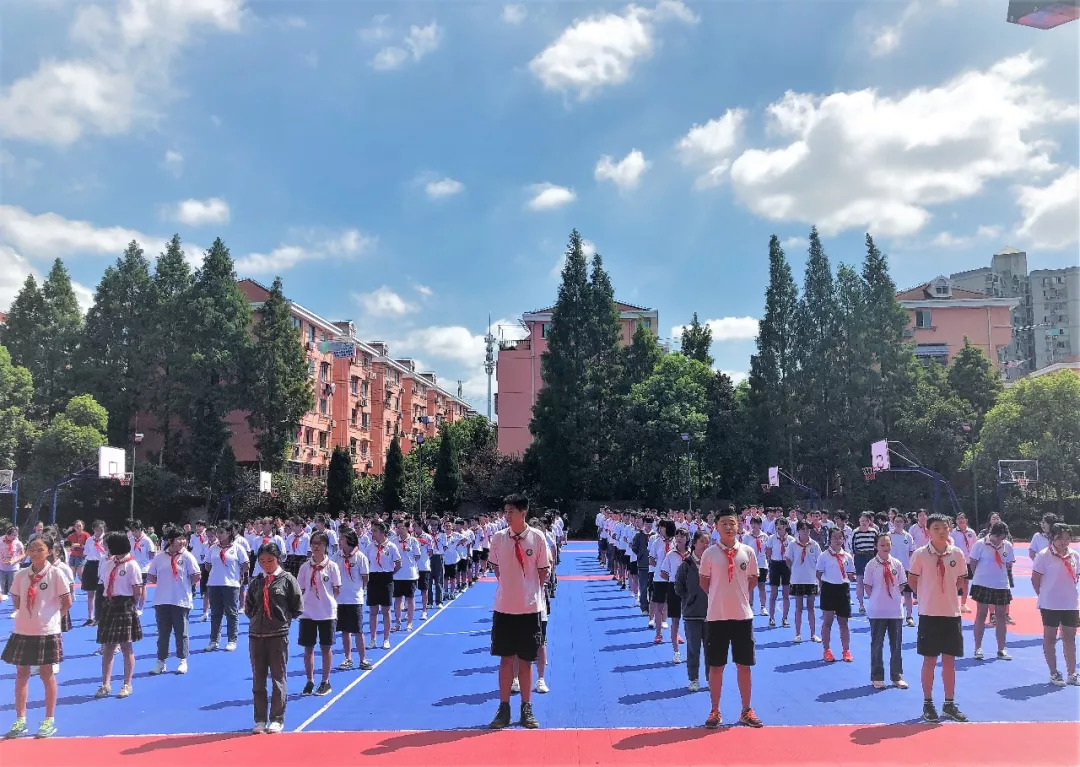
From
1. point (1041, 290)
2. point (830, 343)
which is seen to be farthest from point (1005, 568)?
point (1041, 290)

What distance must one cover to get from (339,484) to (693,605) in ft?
133

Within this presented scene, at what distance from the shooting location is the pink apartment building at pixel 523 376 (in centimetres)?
6394

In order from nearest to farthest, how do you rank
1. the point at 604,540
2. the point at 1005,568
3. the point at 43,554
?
the point at 43,554, the point at 1005,568, the point at 604,540

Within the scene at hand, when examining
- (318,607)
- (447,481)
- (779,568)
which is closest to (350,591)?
(318,607)

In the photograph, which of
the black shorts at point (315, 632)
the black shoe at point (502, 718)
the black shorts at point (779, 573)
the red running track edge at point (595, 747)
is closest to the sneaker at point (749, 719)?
the red running track edge at point (595, 747)

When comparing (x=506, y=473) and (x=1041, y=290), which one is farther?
(x=1041, y=290)

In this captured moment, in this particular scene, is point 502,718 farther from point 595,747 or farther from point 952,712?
point 952,712

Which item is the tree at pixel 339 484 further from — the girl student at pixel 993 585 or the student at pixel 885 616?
the student at pixel 885 616

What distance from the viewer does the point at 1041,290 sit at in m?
79.2

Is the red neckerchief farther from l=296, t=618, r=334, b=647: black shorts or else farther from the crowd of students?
the crowd of students

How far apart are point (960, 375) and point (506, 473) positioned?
2683 cm

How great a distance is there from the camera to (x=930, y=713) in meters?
7.35

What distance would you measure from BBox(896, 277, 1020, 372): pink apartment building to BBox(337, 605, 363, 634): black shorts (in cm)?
5483

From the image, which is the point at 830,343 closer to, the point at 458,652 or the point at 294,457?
the point at 294,457
